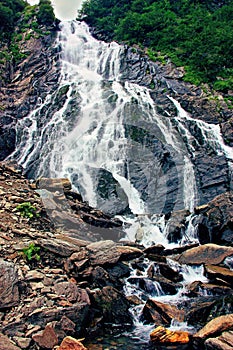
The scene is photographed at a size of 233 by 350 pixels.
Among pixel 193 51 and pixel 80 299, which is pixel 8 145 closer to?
pixel 80 299

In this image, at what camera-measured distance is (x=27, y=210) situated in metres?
11.2

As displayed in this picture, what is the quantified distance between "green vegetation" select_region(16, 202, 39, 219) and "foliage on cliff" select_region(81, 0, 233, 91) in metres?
26.6

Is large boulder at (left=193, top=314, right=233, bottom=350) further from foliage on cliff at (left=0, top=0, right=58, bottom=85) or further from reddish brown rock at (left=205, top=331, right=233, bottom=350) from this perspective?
foliage on cliff at (left=0, top=0, right=58, bottom=85)

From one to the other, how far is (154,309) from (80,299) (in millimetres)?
2048

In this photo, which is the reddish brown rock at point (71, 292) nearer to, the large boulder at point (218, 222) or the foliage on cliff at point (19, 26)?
the large boulder at point (218, 222)

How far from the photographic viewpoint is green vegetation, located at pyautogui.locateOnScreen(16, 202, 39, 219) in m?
11.0

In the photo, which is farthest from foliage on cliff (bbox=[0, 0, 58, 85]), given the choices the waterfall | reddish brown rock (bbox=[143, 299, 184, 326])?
reddish brown rock (bbox=[143, 299, 184, 326])

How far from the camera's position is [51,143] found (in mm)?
24828

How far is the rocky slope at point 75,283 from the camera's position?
711 centimetres

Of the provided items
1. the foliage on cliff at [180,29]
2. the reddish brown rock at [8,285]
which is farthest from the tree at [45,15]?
the reddish brown rock at [8,285]

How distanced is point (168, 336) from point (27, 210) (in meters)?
5.97

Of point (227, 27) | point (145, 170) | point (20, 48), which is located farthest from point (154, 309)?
point (227, 27)

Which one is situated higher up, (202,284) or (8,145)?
(8,145)

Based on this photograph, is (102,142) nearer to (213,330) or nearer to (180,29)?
(213,330)
